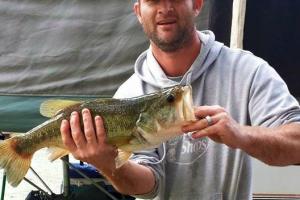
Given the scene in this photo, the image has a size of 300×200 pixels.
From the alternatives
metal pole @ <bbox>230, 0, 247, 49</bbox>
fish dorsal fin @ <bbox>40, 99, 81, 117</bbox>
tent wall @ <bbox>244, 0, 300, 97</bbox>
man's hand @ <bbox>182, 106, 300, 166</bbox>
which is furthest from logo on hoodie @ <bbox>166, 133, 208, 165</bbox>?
tent wall @ <bbox>244, 0, 300, 97</bbox>

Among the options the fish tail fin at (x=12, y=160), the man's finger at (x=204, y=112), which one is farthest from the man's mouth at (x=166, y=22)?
the fish tail fin at (x=12, y=160)

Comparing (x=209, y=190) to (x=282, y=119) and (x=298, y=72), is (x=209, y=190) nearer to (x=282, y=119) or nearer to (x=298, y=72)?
(x=282, y=119)

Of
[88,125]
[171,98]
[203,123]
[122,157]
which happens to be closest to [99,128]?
[88,125]

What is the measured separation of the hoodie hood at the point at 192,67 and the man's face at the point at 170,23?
14cm

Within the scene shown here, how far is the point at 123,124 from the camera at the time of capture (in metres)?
2.88

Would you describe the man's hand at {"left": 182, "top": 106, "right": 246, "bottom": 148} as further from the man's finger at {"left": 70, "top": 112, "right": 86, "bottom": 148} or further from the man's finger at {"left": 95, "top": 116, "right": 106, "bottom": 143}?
the man's finger at {"left": 70, "top": 112, "right": 86, "bottom": 148}

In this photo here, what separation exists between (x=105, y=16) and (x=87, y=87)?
602 millimetres

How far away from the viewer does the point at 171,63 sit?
344 cm

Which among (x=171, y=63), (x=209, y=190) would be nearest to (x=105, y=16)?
(x=171, y=63)

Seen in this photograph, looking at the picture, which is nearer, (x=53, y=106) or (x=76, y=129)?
(x=76, y=129)

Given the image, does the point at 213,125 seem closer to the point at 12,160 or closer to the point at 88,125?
the point at 88,125

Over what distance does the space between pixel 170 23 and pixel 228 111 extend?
57cm

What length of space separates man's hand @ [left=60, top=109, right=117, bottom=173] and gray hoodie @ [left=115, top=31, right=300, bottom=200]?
48 centimetres

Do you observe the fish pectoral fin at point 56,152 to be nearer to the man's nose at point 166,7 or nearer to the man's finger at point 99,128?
the man's finger at point 99,128
